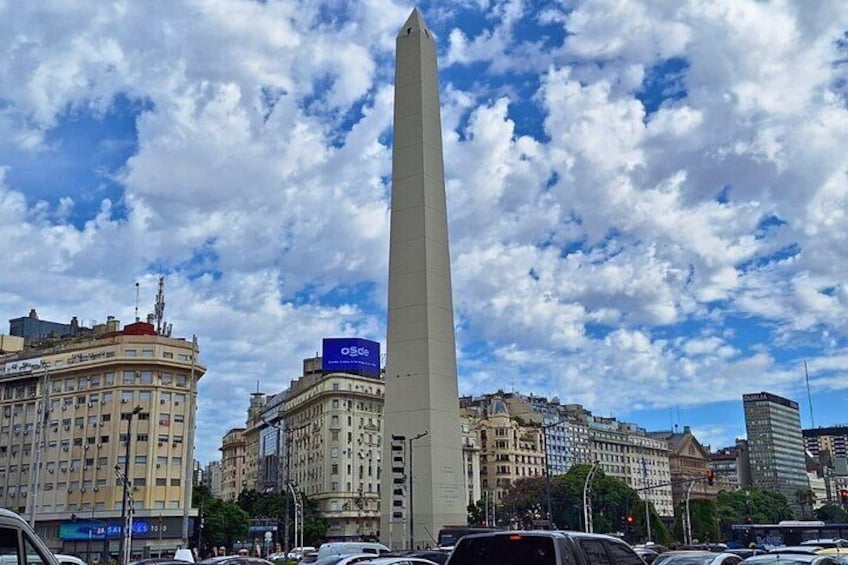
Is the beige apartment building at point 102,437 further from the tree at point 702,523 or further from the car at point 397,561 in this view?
the tree at point 702,523

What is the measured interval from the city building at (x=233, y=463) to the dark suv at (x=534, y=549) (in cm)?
13928

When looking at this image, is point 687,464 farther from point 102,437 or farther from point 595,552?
point 595,552

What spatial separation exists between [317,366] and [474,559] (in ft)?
361

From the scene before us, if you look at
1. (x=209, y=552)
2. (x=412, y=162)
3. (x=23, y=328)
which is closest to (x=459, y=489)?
(x=412, y=162)

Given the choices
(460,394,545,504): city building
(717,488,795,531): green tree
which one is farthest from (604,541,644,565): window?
(717,488,795,531): green tree

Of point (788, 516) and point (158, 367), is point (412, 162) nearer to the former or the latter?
point (158, 367)

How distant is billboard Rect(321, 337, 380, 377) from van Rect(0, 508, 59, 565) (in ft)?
304

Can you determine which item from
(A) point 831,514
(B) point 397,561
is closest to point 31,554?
(B) point 397,561

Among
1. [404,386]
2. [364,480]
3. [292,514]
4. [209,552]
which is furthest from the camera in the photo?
[364,480]

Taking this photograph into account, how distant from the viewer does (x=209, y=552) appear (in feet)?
253

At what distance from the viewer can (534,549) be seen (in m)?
8.72

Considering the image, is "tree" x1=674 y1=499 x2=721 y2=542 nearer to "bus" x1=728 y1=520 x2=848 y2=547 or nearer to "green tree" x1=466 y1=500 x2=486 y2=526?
"green tree" x1=466 y1=500 x2=486 y2=526

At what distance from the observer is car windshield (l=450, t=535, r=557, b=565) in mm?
8641

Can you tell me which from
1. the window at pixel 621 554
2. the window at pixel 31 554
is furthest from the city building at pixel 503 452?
the window at pixel 31 554
